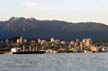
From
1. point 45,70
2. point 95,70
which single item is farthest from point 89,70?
point 45,70

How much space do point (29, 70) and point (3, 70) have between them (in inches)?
146

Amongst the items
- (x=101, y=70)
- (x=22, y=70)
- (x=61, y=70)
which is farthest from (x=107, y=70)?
(x=22, y=70)

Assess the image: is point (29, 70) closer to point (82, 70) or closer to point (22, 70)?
point (22, 70)

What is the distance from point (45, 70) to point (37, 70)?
114cm

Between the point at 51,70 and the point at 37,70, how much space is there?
85.1 inches

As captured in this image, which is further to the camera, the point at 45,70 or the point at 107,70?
the point at 45,70

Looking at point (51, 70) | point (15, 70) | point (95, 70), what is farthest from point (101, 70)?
point (15, 70)

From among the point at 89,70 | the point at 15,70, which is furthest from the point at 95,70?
the point at 15,70

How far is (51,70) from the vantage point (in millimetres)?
A: 86312

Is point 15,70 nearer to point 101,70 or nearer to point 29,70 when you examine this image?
point 29,70

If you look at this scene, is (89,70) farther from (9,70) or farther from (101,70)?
(9,70)

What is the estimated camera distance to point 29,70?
8725 centimetres

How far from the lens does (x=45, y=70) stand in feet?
286

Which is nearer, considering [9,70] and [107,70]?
[107,70]
